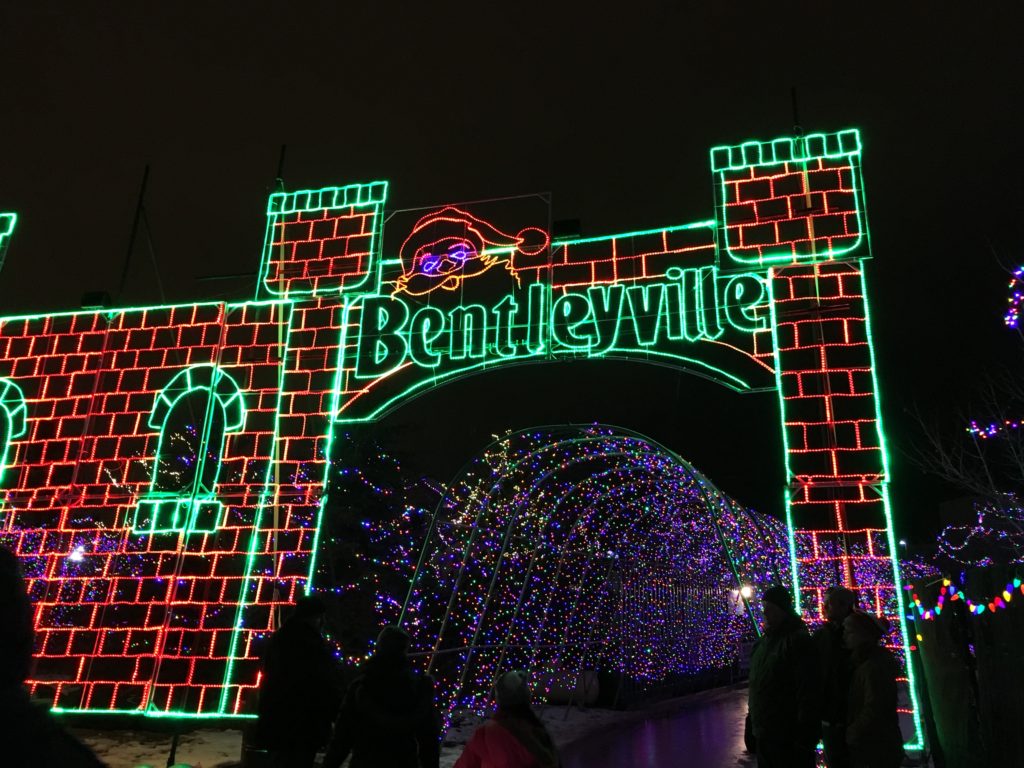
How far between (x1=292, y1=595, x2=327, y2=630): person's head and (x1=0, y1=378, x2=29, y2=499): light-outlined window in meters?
7.06

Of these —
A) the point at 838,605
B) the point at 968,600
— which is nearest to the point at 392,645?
the point at 838,605

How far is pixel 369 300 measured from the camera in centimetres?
920

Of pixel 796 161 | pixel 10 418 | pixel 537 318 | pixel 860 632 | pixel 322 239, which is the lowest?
pixel 860 632

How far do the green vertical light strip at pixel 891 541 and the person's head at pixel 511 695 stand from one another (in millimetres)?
4119

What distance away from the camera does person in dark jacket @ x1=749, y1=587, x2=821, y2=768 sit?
13.9ft

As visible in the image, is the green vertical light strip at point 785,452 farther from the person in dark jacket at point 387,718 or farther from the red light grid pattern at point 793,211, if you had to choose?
the person in dark jacket at point 387,718

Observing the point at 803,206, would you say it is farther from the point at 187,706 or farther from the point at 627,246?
the point at 187,706

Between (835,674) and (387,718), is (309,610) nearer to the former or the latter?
(387,718)

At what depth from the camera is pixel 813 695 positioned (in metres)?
4.23

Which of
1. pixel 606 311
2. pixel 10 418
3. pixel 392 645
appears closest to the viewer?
pixel 392 645

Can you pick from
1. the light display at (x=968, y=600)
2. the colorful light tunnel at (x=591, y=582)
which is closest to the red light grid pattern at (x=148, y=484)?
the colorful light tunnel at (x=591, y=582)

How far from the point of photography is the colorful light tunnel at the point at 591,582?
1182 cm

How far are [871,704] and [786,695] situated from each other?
1.54 ft

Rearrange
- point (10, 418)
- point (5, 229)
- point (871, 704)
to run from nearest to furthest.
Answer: point (871, 704) < point (10, 418) < point (5, 229)
